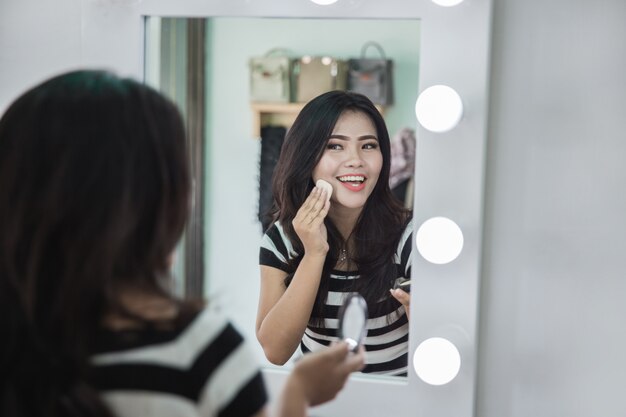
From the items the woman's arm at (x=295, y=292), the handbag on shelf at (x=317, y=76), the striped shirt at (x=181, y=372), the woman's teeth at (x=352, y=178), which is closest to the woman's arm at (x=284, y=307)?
the woman's arm at (x=295, y=292)

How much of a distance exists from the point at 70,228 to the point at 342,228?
43 centimetres

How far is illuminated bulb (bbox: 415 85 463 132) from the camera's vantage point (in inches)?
33.7

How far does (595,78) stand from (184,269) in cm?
58

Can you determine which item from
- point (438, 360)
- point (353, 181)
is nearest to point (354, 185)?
point (353, 181)

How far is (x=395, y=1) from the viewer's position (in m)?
0.89

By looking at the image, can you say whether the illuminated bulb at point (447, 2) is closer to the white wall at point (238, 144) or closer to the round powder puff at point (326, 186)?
the white wall at point (238, 144)

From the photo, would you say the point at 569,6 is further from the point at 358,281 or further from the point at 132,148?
the point at 132,148

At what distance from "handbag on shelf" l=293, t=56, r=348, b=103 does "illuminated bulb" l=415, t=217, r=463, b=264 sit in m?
0.20

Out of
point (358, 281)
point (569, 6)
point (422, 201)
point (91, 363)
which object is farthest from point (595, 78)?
point (91, 363)

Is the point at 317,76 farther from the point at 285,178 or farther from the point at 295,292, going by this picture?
the point at 295,292

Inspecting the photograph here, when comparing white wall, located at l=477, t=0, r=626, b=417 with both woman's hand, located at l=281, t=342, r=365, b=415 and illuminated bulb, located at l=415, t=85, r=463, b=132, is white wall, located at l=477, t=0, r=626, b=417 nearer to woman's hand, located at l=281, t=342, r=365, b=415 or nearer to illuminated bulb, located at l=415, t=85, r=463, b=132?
illuminated bulb, located at l=415, t=85, r=463, b=132

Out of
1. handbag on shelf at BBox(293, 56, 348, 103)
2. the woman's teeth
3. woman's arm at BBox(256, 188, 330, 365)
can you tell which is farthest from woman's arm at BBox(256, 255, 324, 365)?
handbag on shelf at BBox(293, 56, 348, 103)

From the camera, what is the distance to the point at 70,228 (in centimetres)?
53

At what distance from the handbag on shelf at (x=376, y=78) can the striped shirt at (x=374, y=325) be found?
16 centimetres
